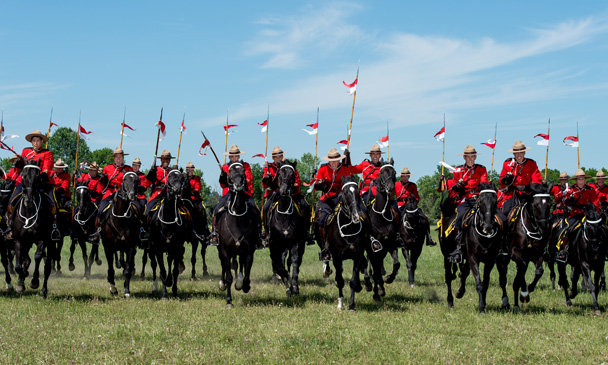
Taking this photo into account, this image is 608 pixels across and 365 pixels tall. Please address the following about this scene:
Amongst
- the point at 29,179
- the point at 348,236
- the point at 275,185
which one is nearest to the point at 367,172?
the point at 275,185

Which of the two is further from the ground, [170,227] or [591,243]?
[591,243]

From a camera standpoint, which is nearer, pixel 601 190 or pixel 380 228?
pixel 380 228

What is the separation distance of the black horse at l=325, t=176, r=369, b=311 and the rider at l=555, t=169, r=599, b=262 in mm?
5611

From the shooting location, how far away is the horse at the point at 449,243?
15.3 metres

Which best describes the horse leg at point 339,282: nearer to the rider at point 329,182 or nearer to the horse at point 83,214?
the rider at point 329,182

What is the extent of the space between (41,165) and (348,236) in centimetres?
826

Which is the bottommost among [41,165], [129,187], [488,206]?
[488,206]

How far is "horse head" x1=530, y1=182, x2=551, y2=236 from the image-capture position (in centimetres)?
1427

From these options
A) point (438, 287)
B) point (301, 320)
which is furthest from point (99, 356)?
point (438, 287)

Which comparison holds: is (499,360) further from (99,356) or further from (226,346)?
(99,356)

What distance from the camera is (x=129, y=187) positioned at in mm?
15289

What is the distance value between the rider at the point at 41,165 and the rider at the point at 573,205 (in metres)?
12.9

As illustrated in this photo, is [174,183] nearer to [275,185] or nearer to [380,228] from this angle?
[275,185]

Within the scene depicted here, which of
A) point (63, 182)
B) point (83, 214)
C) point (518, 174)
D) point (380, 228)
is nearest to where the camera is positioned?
point (518, 174)
